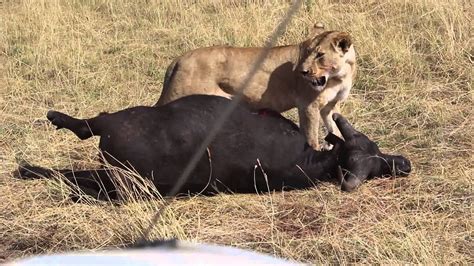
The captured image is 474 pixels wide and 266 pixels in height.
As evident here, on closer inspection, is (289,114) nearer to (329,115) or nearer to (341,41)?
(329,115)

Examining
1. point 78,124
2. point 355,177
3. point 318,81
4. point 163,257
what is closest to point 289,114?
point 318,81

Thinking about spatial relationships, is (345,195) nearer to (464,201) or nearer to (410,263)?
(464,201)

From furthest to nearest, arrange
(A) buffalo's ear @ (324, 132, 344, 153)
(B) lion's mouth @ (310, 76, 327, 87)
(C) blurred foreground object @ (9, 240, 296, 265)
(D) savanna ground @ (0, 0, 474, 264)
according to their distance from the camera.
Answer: (B) lion's mouth @ (310, 76, 327, 87) → (A) buffalo's ear @ (324, 132, 344, 153) → (D) savanna ground @ (0, 0, 474, 264) → (C) blurred foreground object @ (9, 240, 296, 265)

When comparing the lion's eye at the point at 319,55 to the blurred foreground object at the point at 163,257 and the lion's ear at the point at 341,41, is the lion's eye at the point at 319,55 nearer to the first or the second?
the lion's ear at the point at 341,41

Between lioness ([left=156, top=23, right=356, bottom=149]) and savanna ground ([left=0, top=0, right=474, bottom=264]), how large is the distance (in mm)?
531

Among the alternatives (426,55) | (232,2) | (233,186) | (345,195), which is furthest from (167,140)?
(232,2)

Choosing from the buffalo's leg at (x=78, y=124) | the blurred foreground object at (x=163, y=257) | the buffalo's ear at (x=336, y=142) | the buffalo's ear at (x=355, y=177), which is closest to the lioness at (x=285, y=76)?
the buffalo's ear at (x=336, y=142)

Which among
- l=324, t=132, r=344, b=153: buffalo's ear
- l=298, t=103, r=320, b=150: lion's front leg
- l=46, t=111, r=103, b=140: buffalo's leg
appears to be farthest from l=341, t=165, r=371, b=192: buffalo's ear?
l=46, t=111, r=103, b=140: buffalo's leg

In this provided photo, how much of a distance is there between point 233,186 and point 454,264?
61.3 inches

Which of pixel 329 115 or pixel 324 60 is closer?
pixel 324 60

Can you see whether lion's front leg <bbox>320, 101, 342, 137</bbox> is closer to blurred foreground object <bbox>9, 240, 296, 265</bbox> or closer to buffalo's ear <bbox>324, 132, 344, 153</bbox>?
buffalo's ear <bbox>324, 132, 344, 153</bbox>

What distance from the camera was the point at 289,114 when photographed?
261 inches

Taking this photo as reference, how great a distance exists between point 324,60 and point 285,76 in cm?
44

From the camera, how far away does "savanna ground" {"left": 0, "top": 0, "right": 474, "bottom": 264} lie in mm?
3936
